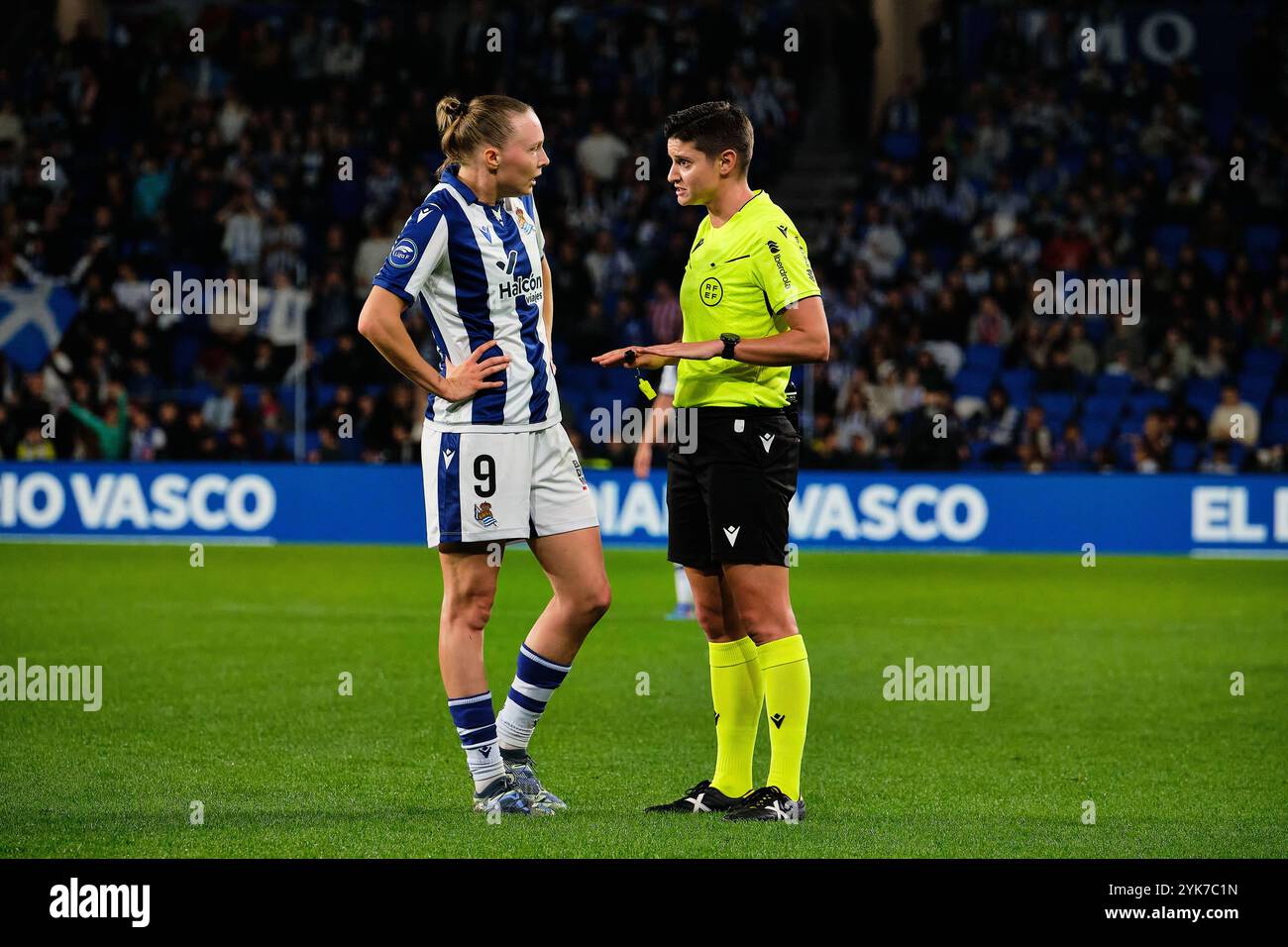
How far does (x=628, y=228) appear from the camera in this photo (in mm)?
23266

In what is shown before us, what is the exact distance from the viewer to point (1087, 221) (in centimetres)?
2225

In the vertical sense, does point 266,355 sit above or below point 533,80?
below

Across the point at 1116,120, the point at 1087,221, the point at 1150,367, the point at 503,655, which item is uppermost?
the point at 1116,120

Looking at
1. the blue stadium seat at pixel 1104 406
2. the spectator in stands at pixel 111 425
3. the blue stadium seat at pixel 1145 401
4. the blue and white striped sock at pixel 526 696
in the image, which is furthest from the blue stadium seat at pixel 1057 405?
the blue and white striped sock at pixel 526 696

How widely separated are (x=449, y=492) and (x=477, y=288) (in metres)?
0.72

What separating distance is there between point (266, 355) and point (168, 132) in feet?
17.7

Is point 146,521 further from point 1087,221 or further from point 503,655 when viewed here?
point 1087,221

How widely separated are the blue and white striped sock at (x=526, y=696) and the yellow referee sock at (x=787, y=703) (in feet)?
2.57

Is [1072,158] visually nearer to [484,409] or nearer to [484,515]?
[484,409]

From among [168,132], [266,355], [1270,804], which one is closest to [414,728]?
[1270,804]

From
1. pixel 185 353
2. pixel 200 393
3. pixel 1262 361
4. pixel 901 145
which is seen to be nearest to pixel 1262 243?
pixel 1262 361

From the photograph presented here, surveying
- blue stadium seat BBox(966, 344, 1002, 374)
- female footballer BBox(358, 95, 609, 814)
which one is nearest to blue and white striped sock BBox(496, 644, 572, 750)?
female footballer BBox(358, 95, 609, 814)

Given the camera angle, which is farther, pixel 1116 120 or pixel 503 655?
pixel 1116 120

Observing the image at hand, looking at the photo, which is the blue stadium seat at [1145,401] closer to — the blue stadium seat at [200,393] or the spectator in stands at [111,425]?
the blue stadium seat at [200,393]
